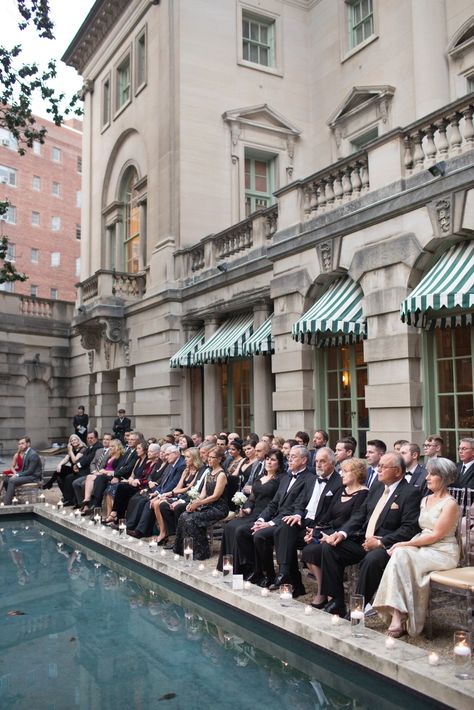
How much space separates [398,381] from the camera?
35.1 ft

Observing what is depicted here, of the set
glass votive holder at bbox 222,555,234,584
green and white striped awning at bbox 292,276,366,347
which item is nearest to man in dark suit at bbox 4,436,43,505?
green and white striped awning at bbox 292,276,366,347

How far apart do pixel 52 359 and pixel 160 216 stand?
10623 millimetres

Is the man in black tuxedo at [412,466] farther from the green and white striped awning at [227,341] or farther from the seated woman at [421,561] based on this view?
the green and white striped awning at [227,341]

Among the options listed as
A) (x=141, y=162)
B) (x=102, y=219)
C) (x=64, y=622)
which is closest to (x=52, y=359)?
(x=102, y=219)

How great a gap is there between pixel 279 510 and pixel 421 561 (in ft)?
7.83

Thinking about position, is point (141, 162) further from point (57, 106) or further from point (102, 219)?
point (57, 106)

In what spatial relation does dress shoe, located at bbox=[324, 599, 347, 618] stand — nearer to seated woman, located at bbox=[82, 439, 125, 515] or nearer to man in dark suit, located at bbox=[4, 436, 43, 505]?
seated woman, located at bbox=[82, 439, 125, 515]

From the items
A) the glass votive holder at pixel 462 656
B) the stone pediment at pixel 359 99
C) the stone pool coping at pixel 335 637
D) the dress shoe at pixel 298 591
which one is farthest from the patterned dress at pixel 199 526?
the stone pediment at pixel 359 99

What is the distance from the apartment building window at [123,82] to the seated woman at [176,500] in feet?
55.1

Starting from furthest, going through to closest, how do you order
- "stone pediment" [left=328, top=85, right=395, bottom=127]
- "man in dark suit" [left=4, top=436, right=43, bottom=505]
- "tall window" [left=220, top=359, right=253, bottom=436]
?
"stone pediment" [left=328, top=85, right=395, bottom=127]
"tall window" [left=220, top=359, right=253, bottom=436]
"man in dark suit" [left=4, top=436, right=43, bottom=505]

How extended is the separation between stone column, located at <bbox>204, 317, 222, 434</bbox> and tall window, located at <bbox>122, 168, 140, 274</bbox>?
19.3 feet

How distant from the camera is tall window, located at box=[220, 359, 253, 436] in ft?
54.8

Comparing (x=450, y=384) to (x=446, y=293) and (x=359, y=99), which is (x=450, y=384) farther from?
(x=359, y=99)

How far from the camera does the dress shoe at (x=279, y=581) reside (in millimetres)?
7246
